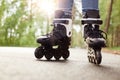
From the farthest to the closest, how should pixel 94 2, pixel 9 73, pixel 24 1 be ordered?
pixel 24 1 < pixel 94 2 < pixel 9 73

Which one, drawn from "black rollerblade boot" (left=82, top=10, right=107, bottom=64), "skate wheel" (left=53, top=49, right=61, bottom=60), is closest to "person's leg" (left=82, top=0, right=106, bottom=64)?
"black rollerblade boot" (left=82, top=10, right=107, bottom=64)

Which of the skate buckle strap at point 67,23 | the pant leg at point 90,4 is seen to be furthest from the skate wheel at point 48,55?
the pant leg at point 90,4

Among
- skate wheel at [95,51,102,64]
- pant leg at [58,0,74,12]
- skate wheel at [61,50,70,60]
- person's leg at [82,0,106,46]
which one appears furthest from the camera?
skate wheel at [61,50,70,60]

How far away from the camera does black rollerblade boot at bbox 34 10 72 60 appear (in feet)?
11.8

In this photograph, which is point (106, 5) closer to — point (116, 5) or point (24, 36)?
point (116, 5)

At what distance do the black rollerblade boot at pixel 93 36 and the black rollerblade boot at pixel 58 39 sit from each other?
0.76ft

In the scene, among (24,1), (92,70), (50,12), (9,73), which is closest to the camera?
(9,73)

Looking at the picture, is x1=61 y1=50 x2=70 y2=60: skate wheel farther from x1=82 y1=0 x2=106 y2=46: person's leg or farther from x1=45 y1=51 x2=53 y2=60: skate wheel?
x1=82 y1=0 x2=106 y2=46: person's leg

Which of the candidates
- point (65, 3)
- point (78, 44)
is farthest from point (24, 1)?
point (65, 3)

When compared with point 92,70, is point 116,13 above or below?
below

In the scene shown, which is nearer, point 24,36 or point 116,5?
point 116,5

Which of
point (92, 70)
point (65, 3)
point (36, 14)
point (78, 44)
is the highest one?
point (65, 3)

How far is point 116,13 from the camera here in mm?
20203

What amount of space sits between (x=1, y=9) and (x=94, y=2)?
21223 mm
